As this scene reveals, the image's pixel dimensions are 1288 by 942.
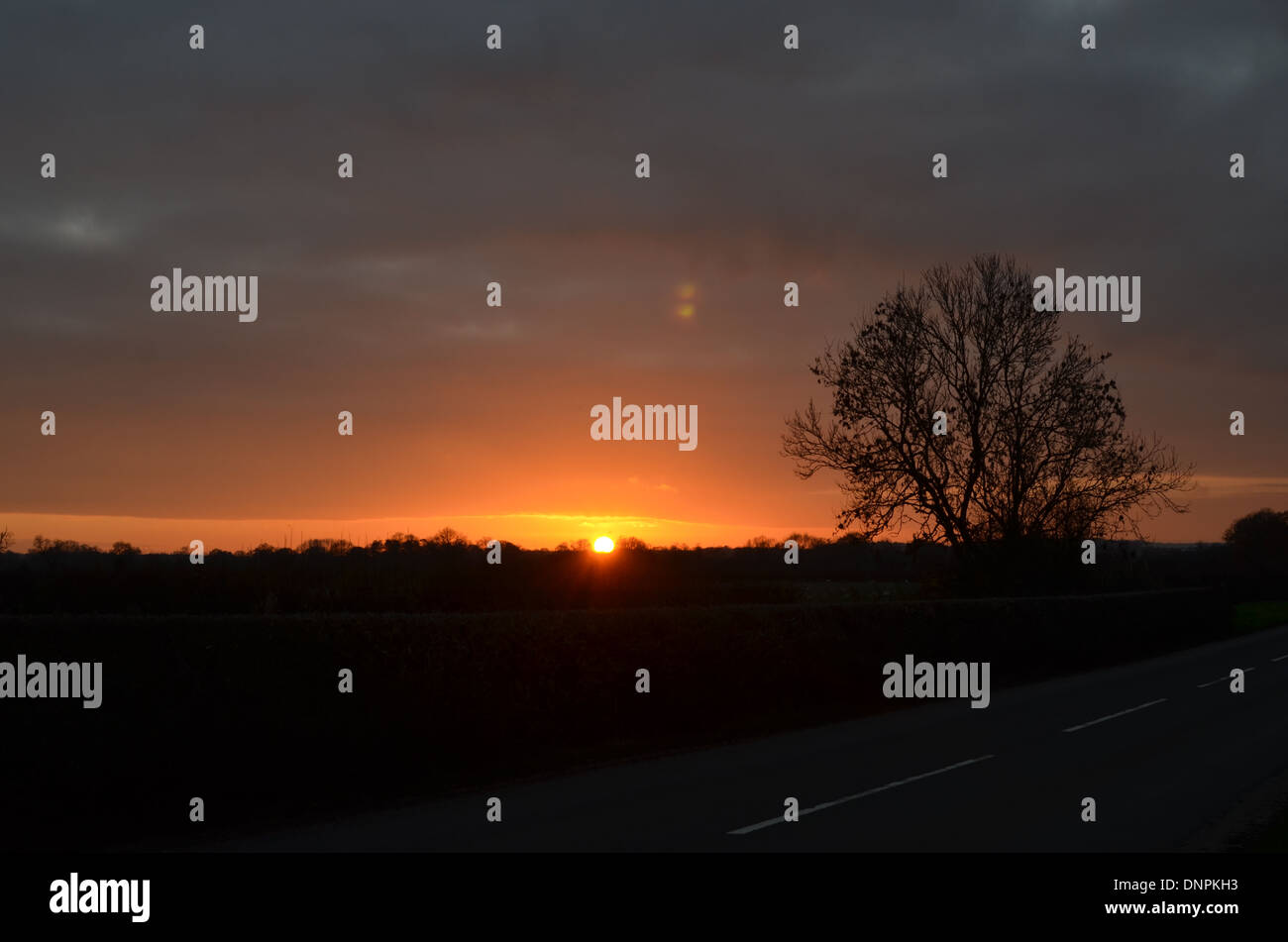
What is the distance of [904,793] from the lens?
38.6 ft

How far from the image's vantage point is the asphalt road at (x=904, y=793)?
9.60 m

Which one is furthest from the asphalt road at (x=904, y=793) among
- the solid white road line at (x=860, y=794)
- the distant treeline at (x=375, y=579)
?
the distant treeline at (x=375, y=579)

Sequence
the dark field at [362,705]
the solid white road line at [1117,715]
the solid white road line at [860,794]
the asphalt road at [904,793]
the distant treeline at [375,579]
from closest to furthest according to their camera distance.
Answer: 1. the asphalt road at [904,793]
2. the solid white road line at [860,794]
3. the dark field at [362,705]
4. the distant treeline at [375,579]
5. the solid white road line at [1117,715]

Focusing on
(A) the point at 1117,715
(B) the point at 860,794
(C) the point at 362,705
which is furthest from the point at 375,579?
(A) the point at 1117,715

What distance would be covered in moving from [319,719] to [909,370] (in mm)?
31237

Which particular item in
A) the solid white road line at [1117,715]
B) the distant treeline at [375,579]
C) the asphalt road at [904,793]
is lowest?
the solid white road line at [1117,715]

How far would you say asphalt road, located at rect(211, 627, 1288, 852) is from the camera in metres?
9.60

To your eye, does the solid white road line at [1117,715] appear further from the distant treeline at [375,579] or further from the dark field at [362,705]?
the distant treeline at [375,579]

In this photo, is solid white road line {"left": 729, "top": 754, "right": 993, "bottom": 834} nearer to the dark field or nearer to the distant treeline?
the dark field

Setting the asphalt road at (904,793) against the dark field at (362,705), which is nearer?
the asphalt road at (904,793)

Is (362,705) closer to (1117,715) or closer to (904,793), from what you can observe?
(904,793)

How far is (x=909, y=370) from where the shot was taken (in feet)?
131
